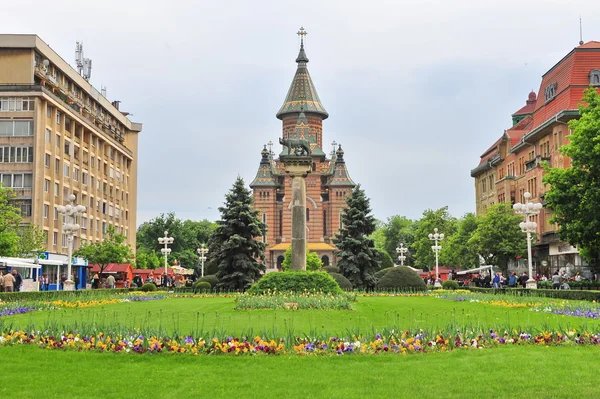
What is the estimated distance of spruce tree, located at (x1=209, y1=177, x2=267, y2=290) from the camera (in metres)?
44.3

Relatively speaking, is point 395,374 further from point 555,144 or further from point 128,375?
point 555,144

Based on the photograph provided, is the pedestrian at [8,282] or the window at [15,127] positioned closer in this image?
the pedestrian at [8,282]

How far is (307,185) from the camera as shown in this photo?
112625mm

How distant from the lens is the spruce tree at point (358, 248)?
50125 mm

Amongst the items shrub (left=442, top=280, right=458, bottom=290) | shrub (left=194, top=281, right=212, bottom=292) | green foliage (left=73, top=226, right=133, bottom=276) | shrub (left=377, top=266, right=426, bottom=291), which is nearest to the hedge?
shrub (left=377, top=266, right=426, bottom=291)

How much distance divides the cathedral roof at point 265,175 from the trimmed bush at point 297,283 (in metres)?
82.2

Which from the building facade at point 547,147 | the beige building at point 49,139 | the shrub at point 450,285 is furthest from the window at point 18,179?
the building facade at point 547,147

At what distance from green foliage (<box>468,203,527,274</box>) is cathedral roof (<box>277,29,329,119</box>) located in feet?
194

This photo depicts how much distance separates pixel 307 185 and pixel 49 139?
193 ft

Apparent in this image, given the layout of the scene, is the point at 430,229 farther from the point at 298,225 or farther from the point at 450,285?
the point at 298,225

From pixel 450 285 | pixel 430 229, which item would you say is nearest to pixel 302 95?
pixel 430 229

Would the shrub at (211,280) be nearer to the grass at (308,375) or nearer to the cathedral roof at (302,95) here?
the grass at (308,375)

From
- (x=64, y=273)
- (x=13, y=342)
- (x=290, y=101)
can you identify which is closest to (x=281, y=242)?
(x=290, y=101)

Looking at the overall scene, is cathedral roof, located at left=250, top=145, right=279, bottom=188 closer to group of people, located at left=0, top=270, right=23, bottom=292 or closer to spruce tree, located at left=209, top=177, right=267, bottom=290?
spruce tree, located at left=209, top=177, right=267, bottom=290
